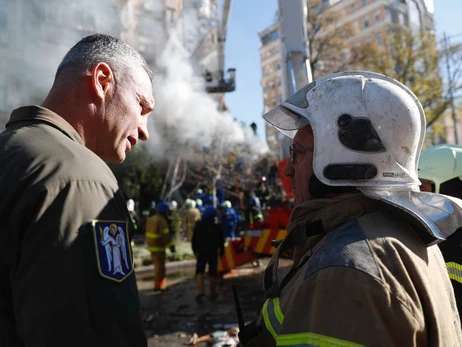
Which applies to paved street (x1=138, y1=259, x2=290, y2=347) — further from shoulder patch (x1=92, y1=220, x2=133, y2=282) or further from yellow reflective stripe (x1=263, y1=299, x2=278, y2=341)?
shoulder patch (x1=92, y1=220, x2=133, y2=282)

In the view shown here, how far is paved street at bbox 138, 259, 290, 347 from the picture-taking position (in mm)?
5789

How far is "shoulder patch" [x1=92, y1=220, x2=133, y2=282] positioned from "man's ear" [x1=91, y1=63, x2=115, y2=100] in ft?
1.71

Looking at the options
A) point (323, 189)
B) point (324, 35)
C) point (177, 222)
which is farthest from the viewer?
point (324, 35)

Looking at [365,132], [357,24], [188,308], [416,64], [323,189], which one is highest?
[357,24]

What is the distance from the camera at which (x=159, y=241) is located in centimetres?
828

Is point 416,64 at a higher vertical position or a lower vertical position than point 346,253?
higher

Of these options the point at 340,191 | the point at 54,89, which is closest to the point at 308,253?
the point at 340,191

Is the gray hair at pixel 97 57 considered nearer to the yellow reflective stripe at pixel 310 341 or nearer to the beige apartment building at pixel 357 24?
the yellow reflective stripe at pixel 310 341

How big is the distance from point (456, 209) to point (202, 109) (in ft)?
76.6

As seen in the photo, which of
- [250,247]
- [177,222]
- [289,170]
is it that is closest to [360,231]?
[289,170]

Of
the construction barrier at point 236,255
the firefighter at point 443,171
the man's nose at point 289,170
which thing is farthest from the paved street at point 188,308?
the man's nose at point 289,170

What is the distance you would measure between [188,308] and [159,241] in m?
1.74

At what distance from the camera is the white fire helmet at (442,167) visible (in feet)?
9.92

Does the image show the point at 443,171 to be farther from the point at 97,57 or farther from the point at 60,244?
the point at 60,244
